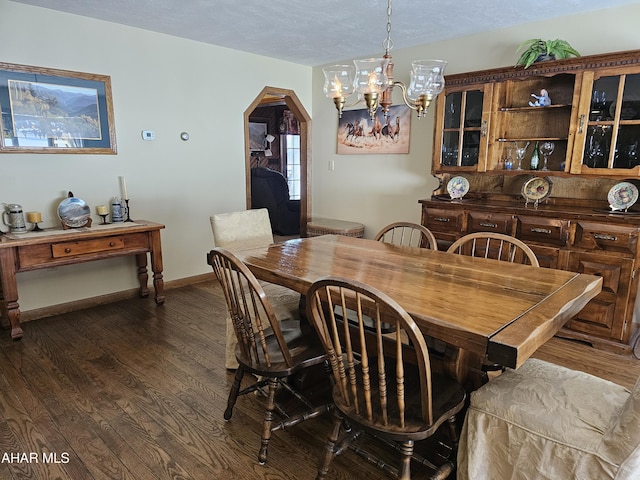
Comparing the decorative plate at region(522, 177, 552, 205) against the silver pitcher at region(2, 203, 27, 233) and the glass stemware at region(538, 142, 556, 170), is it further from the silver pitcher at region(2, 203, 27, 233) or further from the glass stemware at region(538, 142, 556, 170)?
the silver pitcher at region(2, 203, 27, 233)

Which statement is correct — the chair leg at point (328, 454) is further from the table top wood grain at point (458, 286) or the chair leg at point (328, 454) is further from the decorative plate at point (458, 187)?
the decorative plate at point (458, 187)

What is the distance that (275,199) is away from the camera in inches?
269

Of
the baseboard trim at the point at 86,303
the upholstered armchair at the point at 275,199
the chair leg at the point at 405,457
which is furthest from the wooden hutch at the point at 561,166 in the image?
the upholstered armchair at the point at 275,199

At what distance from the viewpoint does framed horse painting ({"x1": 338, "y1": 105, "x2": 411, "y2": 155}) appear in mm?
4434

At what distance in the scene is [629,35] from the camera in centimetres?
305

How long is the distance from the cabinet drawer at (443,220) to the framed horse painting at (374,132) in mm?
1026

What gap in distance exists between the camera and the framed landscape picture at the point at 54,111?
3176 millimetres

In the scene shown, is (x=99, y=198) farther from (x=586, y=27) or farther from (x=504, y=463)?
(x=586, y=27)

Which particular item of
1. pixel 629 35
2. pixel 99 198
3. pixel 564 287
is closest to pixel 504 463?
pixel 564 287

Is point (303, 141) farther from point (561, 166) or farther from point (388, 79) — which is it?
point (388, 79)

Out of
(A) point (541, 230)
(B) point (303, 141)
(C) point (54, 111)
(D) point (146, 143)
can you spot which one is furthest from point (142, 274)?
(A) point (541, 230)

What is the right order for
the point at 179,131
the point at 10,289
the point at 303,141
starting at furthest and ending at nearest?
the point at 303,141 < the point at 179,131 < the point at 10,289

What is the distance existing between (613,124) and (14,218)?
439 centimetres

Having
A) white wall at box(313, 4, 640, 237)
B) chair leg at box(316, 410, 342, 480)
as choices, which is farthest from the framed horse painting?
chair leg at box(316, 410, 342, 480)
